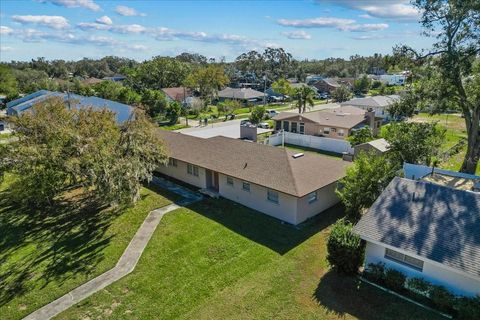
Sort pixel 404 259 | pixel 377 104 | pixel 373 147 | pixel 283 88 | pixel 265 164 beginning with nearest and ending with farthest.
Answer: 1. pixel 404 259
2. pixel 265 164
3. pixel 373 147
4. pixel 377 104
5. pixel 283 88

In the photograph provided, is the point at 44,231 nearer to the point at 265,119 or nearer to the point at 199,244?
the point at 199,244

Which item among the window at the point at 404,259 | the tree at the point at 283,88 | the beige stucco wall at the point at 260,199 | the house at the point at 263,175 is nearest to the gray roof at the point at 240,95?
the tree at the point at 283,88

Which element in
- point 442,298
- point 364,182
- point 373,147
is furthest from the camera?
point 373,147

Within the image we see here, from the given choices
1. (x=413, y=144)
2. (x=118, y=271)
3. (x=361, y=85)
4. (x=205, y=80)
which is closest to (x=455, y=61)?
(x=413, y=144)

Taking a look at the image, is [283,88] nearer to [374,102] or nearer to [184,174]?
[374,102]

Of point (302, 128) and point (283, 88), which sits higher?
point (283, 88)
